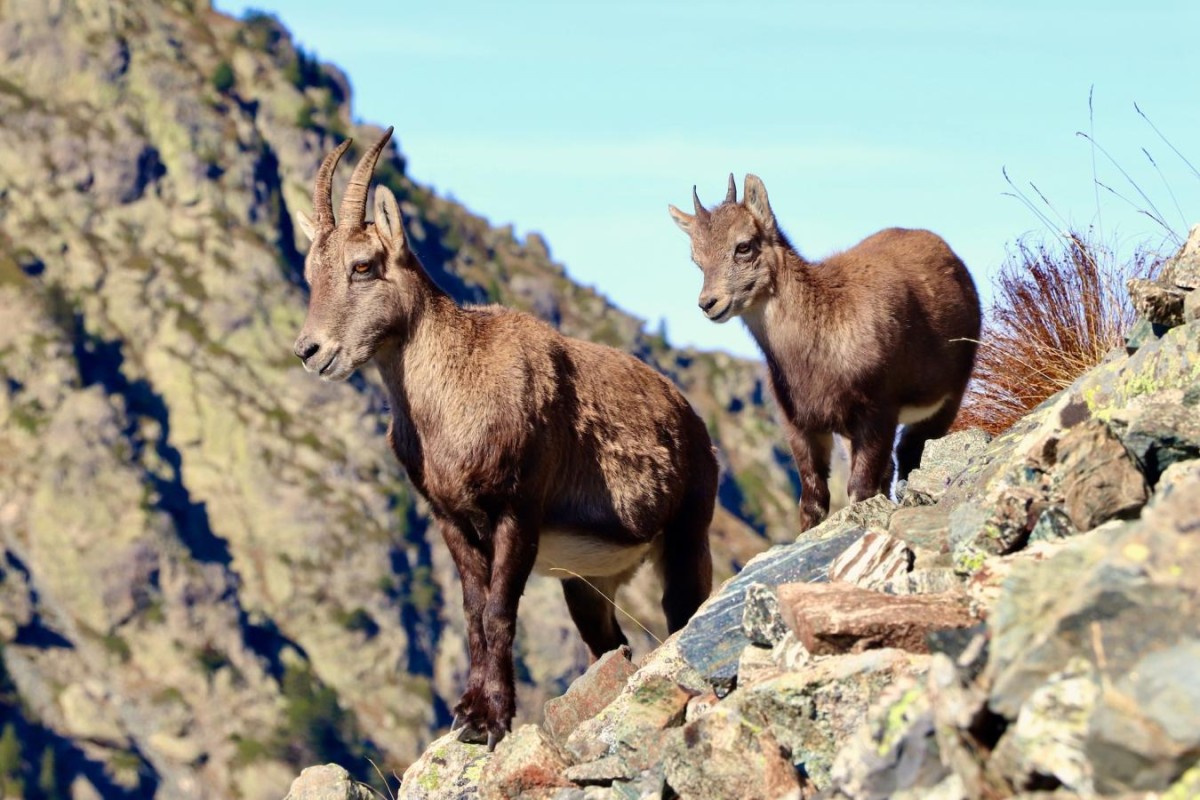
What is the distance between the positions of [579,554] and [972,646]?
20.1 feet

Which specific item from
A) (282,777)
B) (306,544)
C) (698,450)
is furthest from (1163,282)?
(306,544)

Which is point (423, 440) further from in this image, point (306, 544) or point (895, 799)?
point (306, 544)

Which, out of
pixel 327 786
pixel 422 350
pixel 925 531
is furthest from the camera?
pixel 422 350

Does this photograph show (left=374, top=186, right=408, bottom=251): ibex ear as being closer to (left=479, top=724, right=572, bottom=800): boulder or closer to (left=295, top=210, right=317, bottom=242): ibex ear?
(left=295, top=210, right=317, bottom=242): ibex ear

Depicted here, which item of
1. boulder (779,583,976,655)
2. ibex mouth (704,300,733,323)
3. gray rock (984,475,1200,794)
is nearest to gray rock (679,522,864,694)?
boulder (779,583,976,655)

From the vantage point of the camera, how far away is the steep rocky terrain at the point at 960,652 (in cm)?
542

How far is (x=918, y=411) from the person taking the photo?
44.2 feet

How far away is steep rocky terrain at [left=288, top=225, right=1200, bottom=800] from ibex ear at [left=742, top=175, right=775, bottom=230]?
2.74 m

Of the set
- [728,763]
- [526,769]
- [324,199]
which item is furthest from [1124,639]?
[324,199]

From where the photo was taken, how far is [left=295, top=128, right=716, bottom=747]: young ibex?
35.8 ft

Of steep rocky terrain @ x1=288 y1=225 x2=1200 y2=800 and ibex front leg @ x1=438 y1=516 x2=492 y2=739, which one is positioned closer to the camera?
steep rocky terrain @ x1=288 y1=225 x2=1200 y2=800

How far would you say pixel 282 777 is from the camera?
173000mm

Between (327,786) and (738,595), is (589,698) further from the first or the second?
(327,786)

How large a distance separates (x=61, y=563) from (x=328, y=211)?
17708 cm
